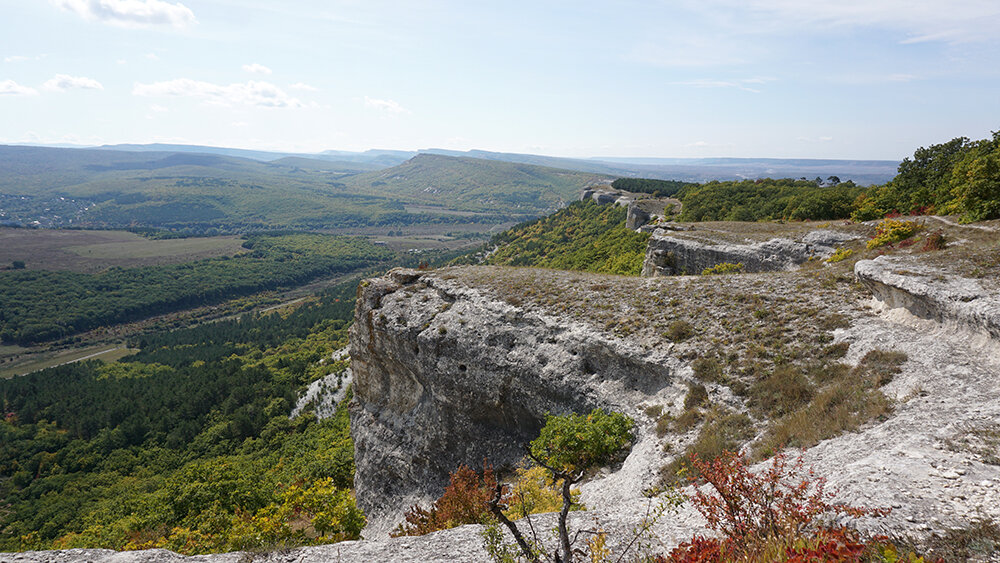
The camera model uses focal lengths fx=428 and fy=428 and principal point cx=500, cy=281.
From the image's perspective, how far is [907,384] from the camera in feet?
34.0

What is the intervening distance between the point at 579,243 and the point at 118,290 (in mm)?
176453

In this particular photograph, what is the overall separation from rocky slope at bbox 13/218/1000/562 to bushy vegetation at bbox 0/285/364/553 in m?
5.90

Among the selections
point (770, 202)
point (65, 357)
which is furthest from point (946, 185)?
point (65, 357)

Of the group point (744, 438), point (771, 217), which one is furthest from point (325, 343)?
point (744, 438)

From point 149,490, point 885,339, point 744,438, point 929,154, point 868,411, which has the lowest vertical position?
point 149,490

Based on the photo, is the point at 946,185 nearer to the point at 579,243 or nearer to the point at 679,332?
the point at 679,332

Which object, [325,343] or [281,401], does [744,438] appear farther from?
[325,343]

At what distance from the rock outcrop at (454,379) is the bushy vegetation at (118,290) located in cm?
16671

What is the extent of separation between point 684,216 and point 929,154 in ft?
89.5

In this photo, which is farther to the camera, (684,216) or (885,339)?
(684,216)

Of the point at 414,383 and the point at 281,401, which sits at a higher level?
the point at 414,383

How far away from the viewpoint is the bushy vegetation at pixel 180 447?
23.2m

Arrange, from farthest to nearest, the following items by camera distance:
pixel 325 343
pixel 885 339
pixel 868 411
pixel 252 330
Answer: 1. pixel 252 330
2. pixel 325 343
3. pixel 885 339
4. pixel 868 411

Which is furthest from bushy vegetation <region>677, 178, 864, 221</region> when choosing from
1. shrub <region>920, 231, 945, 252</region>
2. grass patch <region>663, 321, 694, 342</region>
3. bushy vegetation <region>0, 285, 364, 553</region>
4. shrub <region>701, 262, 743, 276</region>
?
bushy vegetation <region>0, 285, 364, 553</region>
